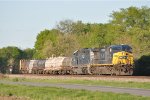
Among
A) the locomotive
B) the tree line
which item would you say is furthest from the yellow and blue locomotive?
the tree line

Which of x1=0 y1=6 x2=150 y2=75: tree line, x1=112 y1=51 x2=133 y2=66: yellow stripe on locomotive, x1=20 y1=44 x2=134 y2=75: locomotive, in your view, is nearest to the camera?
x1=112 y1=51 x2=133 y2=66: yellow stripe on locomotive

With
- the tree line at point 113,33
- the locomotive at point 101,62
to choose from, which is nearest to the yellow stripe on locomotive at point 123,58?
the locomotive at point 101,62

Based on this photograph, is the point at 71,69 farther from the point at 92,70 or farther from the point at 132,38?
the point at 132,38

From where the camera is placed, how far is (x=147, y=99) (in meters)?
20.1

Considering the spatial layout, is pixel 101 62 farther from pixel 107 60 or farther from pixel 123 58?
pixel 123 58

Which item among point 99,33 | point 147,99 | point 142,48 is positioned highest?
point 99,33

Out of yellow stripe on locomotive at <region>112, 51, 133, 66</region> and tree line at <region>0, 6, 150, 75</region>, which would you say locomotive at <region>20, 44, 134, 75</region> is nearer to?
yellow stripe on locomotive at <region>112, 51, 133, 66</region>

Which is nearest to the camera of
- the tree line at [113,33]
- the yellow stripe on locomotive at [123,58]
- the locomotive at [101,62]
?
the yellow stripe on locomotive at [123,58]

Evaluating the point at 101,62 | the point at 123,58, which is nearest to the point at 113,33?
the point at 101,62

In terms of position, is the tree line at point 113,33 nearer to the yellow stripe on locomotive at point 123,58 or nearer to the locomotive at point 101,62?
the locomotive at point 101,62

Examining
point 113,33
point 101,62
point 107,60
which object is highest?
point 113,33

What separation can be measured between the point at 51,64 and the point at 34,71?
8.31 m

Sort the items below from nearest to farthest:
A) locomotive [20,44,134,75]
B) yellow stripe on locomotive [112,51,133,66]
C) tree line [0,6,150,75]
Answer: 1. yellow stripe on locomotive [112,51,133,66]
2. locomotive [20,44,134,75]
3. tree line [0,6,150,75]

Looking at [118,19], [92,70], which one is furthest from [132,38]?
[92,70]
